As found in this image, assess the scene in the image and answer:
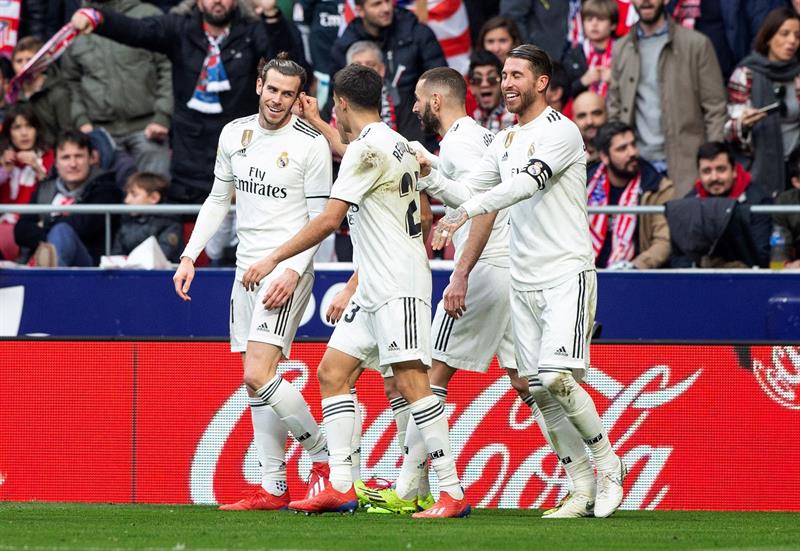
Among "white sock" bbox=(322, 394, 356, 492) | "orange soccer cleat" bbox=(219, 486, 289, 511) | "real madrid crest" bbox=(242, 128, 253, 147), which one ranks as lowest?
"orange soccer cleat" bbox=(219, 486, 289, 511)

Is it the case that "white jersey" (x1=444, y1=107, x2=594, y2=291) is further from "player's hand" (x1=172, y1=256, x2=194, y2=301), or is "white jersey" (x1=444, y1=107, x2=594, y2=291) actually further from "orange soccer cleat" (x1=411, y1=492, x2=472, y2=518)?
"player's hand" (x1=172, y1=256, x2=194, y2=301)

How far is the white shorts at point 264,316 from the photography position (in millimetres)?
9359

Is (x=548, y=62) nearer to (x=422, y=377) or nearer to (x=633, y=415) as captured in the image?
(x=422, y=377)

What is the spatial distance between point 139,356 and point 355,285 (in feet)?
8.20

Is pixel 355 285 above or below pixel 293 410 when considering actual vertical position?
above

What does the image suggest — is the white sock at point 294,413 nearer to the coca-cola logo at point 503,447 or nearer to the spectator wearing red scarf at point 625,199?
the coca-cola logo at point 503,447

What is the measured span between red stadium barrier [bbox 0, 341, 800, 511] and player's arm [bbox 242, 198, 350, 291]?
2.51 m

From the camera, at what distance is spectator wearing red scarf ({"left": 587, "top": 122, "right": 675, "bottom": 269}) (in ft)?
41.8

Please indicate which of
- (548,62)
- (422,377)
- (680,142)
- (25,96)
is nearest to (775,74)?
(680,142)

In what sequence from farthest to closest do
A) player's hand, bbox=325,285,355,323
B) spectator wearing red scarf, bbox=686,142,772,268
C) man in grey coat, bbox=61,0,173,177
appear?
man in grey coat, bbox=61,0,173,177, spectator wearing red scarf, bbox=686,142,772,268, player's hand, bbox=325,285,355,323

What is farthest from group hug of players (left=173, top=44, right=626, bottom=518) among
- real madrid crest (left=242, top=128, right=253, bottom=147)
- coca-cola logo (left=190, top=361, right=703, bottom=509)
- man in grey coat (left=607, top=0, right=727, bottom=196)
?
man in grey coat (left=607, top=0, right=727, bottom=196)

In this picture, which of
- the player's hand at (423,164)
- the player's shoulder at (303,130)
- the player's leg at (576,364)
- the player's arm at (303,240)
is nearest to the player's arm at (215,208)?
the player's shoulder at (303,130)

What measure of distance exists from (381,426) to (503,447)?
879 millimetres

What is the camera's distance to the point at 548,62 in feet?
29.8
